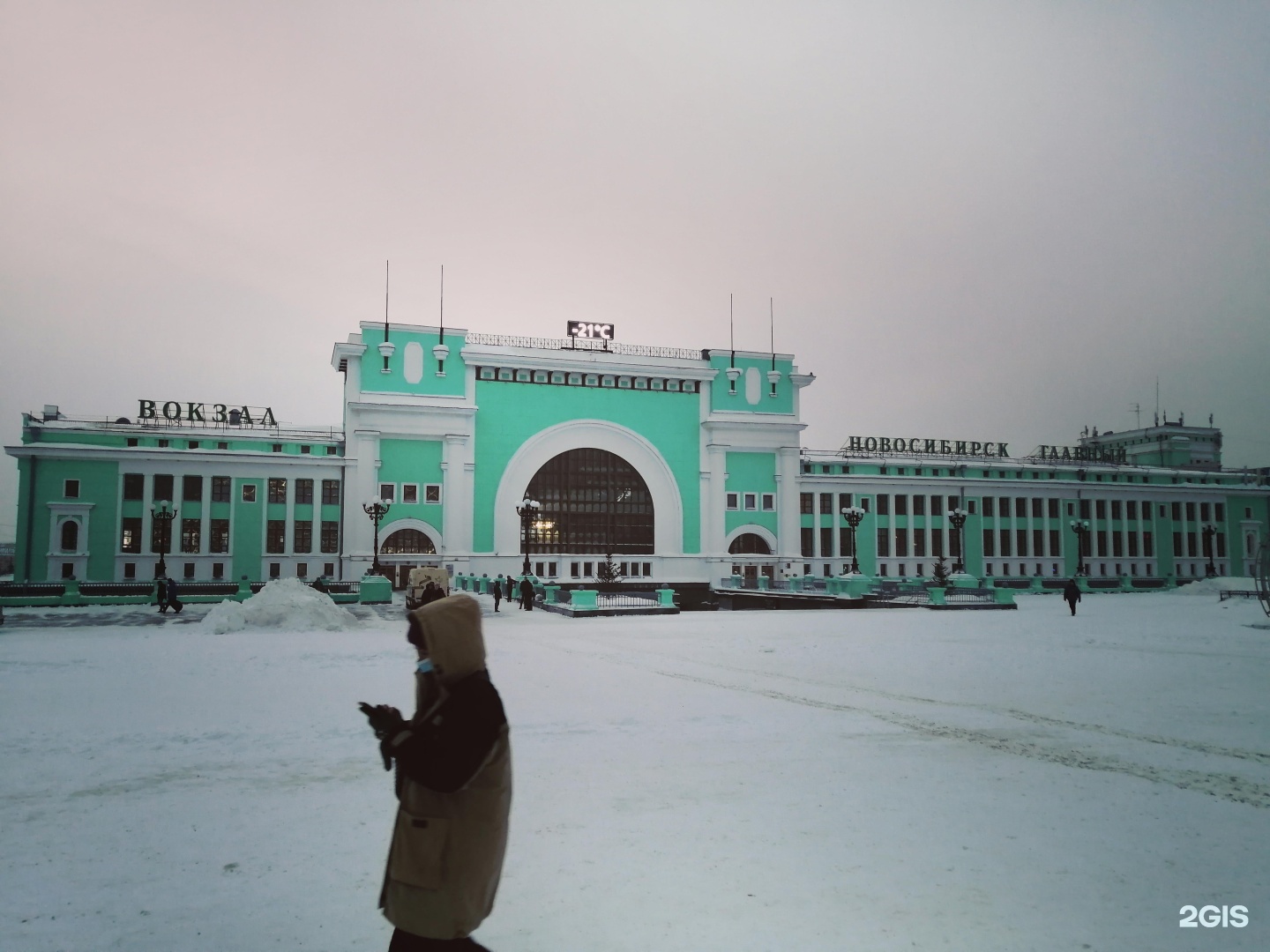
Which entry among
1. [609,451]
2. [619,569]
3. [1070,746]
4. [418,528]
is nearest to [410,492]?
[418,528]

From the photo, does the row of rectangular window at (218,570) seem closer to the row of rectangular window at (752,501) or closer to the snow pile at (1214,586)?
the row of rectangular window at (752,501)

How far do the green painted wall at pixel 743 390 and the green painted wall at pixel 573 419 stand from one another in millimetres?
1719

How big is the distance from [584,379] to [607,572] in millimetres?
16933

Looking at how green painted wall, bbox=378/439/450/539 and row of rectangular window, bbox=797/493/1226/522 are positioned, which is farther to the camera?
row of rectangular window, bbox=797/493/1226/522

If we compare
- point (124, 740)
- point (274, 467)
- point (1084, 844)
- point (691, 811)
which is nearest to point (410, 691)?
point (124, 740)

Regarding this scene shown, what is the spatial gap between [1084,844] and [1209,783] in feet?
8.25

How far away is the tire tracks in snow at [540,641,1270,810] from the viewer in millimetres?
7469

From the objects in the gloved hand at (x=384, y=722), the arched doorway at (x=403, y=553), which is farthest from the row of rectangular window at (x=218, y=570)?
the gloved hand at (x=384, y=722)

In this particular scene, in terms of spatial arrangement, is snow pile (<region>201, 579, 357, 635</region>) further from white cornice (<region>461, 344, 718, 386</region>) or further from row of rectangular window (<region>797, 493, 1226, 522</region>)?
row of rectangular window (<region>797, 493, 1226, 522</region>)

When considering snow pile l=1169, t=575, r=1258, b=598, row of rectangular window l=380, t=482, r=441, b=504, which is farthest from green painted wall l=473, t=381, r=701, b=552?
snow pile l=1169, t=575, r=1258, b=598

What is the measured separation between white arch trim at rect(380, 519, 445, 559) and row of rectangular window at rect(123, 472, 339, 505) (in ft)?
12.4

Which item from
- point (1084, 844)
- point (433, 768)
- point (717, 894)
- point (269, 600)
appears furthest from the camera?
point (269, 600)

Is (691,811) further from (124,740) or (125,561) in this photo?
(125,561)

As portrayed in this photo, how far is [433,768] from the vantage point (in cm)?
288
